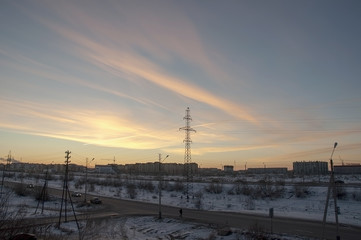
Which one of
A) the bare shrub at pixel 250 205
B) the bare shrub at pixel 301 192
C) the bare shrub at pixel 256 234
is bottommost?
the bare shrub at pixel 256 234

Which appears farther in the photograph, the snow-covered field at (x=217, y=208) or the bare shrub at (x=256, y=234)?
the snow-covered field at (x=217, y=208)

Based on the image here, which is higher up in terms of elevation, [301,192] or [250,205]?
[301,192]

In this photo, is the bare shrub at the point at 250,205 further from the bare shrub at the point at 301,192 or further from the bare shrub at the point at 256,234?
the bare shrub at the point at 256,234

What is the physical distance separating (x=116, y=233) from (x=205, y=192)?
153ft

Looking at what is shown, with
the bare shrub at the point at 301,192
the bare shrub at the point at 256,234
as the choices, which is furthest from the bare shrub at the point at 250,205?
Answer: the bare shrub at the point at 256,234

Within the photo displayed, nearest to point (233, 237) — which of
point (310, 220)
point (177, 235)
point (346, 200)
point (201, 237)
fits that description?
point (201, 237)

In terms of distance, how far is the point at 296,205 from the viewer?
58.6 m

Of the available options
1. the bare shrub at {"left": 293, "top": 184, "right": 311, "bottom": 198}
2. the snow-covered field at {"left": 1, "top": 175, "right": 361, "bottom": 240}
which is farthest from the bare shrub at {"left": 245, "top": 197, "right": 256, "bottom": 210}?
the bare shrub at {"left": 293, "top": 184, "right": 311, "bottom": 198}

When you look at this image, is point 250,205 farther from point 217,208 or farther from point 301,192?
point 301,192

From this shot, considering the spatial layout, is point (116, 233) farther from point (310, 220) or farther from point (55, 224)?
point (310, 220)

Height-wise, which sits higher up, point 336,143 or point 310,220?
point 336,143

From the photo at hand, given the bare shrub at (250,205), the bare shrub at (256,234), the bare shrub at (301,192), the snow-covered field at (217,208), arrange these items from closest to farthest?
1. the bare shrub at (256,234)
2. the snow-covered field at (217,208)
3. the bare shrub at (250,205)
4. the bare shrub at (301,192)

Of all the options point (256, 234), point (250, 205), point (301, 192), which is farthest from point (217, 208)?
point (256, 234)

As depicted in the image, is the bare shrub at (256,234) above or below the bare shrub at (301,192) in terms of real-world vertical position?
below
